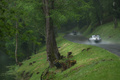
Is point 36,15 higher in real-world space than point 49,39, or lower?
higher

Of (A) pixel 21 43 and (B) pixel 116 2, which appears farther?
(A) pixel 21 43

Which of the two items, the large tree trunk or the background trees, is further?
the large tree trunk

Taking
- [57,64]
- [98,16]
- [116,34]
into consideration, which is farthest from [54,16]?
[98,16]

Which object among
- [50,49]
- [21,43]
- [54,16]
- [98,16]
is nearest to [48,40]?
[50,49]

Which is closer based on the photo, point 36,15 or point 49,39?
point 49,39

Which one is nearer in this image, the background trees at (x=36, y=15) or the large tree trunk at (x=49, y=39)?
the background trees at (x=36, y=15)

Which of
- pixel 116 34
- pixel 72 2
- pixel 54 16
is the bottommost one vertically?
pixel 116 34

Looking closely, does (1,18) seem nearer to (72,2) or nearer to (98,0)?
(72,2)

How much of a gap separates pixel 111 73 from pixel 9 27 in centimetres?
682

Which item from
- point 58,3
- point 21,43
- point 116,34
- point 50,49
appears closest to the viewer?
point 50,49

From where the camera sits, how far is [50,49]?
850 inches

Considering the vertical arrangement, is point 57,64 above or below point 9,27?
below

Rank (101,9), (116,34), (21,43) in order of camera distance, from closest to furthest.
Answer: (116,34) → (21,43) → (101,9)

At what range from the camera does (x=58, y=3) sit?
23.1 m
